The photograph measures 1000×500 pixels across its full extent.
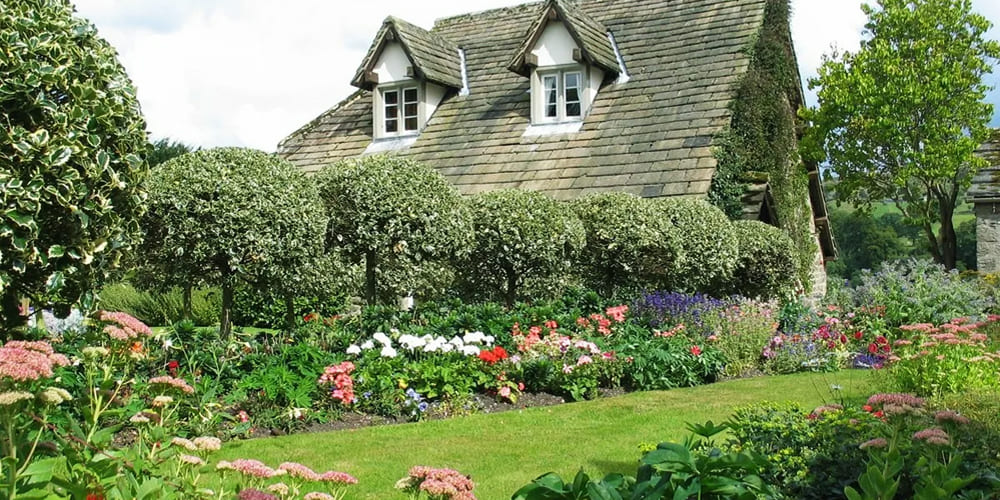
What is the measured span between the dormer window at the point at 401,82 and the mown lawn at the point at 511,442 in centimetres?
1201

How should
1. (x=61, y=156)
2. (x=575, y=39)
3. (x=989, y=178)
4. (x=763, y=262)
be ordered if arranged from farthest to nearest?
(x=989, y=178) < (x=575, y=39) < (x=763, y=262) < (x=61, y=156)

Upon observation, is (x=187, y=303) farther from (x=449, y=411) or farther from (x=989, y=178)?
(x=989, y=178)

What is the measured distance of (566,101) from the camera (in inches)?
720

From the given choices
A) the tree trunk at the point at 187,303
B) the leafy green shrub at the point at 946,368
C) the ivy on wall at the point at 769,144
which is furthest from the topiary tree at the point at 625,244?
the tree trunk at the point at 187,303

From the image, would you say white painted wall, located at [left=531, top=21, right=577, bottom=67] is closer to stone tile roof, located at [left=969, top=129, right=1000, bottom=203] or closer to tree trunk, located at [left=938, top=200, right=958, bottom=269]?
stone tile roof, located at [left=969, top=129, right=1000, bottom=203]

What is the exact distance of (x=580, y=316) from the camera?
11.7 meters

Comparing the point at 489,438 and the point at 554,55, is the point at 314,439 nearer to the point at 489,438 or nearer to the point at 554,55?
the point at 489,438

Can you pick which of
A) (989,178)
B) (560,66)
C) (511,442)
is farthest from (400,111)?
(989,178)

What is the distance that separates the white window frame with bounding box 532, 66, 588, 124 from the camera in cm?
1809

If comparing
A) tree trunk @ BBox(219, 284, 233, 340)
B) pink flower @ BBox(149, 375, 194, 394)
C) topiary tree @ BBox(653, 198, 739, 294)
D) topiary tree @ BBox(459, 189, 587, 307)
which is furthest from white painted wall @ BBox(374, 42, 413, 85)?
pink flower @ BBox(149, 375, 194, 394)

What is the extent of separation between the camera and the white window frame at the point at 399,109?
19.7 m

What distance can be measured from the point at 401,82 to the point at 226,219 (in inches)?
450

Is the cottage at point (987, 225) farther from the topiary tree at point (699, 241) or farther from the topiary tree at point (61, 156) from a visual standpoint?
the topiary tree at point (61, 156)

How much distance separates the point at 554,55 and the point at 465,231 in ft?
26.2
